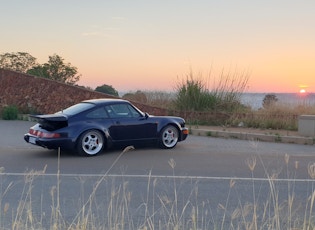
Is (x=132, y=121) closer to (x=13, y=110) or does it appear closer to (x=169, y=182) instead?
(x=169, y=182)

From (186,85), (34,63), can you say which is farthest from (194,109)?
(34,63)

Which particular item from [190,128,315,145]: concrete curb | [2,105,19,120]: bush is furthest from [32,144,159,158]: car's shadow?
[2,105,19,120]: bush

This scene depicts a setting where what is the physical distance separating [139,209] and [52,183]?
221cm

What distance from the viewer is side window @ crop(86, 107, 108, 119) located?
1110 centimetres

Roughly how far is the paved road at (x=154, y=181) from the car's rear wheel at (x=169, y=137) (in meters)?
0.27

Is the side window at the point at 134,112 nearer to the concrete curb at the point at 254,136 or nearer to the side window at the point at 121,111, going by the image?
the side window at the point at 121,111

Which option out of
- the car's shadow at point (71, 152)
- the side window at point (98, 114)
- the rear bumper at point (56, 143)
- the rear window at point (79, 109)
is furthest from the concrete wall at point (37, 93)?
the rear bumper at point (56, 143)

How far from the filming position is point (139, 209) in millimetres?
6219

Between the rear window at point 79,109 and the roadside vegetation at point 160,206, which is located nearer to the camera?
the roadside vegetation at point 160,206

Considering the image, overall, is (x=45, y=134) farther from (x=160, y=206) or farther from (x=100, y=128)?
(x=160, y=206)

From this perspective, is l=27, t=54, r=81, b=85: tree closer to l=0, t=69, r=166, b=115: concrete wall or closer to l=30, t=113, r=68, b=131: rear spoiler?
l=0, t=69, r=166, b=115: concrete wall

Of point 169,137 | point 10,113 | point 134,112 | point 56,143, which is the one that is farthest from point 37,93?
point 56,143

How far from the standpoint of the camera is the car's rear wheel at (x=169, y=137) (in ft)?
39.3

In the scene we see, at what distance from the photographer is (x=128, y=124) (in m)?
11.5
